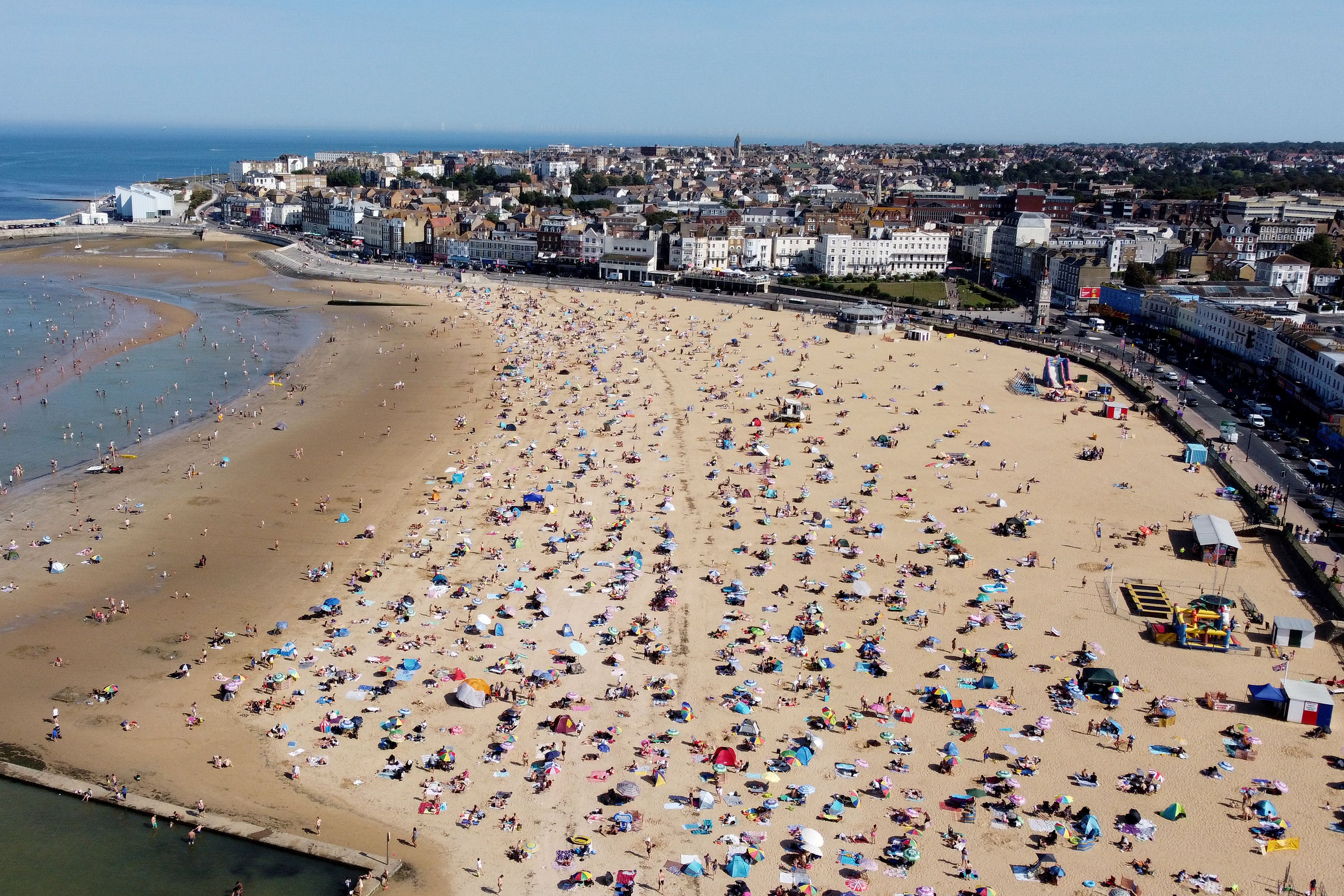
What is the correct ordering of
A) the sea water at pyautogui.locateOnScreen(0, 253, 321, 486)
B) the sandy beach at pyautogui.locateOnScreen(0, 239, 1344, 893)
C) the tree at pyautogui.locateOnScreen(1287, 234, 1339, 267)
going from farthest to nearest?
the tree at pyautogui.locateOnScreen(1287, 234, 1339, 267), the sea water at pyautogui.locateOnScreen(0, 253, 321, 486), the sandy beach at pyautogui.locateOnScreen(0, 239, 1344, 893)

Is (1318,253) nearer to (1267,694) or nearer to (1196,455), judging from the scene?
(1196,455)

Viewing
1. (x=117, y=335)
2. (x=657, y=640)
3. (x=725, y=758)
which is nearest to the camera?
(x=725, y=758)

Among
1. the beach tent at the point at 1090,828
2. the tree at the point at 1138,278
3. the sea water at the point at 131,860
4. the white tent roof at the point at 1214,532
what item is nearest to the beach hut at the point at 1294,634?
the white tent roof at the point at 1214,532

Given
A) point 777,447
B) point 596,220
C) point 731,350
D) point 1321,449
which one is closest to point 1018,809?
point 777,447

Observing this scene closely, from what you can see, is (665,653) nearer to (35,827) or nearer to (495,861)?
(495,861)

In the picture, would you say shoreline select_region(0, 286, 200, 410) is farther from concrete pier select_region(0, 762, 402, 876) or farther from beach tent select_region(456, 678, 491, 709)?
beach tent select_region(456, 678, 491, 709)

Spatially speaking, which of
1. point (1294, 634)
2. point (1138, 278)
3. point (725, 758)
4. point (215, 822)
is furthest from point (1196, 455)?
point (1138, 278)

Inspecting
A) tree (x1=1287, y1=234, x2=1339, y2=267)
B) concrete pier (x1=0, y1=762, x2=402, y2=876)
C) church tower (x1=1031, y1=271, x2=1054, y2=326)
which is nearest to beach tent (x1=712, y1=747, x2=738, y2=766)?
concrete pier (x1=0, y1=762, x2=402, y2=876)

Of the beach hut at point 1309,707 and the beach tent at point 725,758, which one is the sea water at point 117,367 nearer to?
the beach tent at point 725,758
